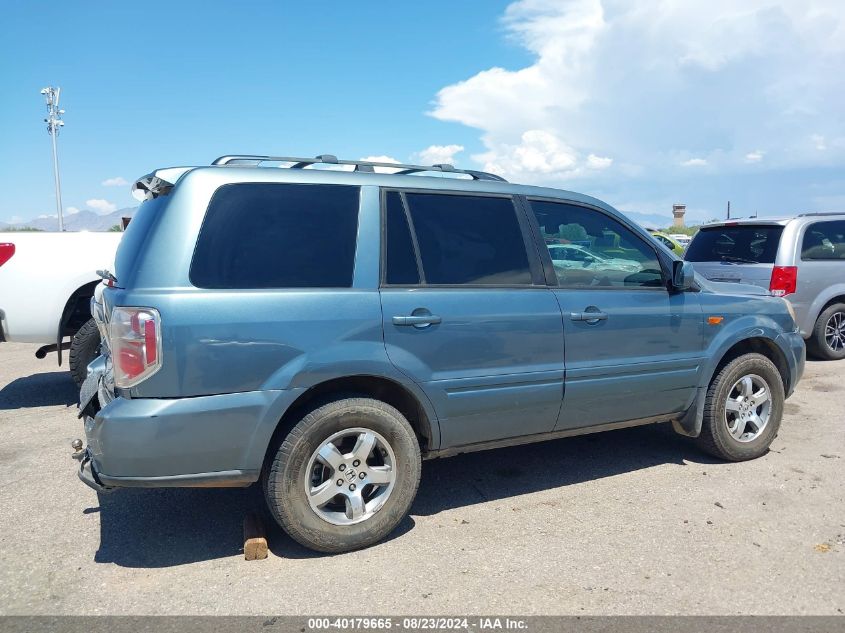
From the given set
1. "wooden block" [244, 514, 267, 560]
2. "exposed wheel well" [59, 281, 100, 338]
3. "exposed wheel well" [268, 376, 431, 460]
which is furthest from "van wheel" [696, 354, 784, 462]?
"exposed wheel well" [59, 281, 100, 338]

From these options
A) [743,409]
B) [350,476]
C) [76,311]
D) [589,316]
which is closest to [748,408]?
[743,409]

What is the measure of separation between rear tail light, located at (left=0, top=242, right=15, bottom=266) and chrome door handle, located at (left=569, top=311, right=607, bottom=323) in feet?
17.3

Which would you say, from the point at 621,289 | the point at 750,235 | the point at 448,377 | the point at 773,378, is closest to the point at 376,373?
the point at 448,377

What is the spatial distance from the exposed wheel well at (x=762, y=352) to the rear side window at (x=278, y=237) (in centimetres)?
295

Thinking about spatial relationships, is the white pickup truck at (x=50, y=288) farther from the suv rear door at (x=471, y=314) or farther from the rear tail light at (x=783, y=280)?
the rear tail light at (x=783, y=280)

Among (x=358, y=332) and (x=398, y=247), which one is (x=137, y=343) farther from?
(x=398, y=247)

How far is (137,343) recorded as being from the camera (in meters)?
3.03

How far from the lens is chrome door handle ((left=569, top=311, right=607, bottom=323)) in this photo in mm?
4047

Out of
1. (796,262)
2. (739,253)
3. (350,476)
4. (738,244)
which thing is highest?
(738,244)

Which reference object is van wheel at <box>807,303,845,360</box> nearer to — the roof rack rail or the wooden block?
the roof rack rail

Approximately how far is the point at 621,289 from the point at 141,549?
3.20m

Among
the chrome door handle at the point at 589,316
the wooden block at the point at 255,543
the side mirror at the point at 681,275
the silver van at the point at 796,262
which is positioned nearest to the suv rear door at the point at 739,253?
the silver van at the point at 796,262

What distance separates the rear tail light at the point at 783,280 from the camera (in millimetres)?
7797

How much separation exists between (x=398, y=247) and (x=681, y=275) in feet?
6.59
